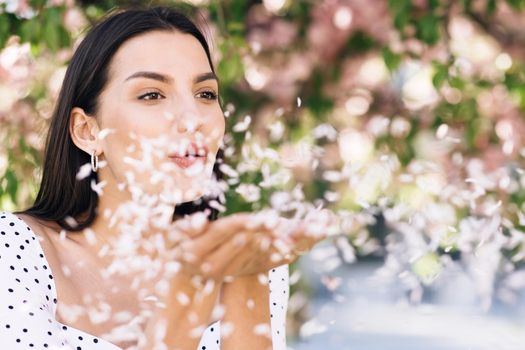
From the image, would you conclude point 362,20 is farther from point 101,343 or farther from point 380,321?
point 380,321

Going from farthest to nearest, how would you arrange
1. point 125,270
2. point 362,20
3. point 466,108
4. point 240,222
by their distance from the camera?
point 362,20
point 466,108
point 125,270
point 240,222

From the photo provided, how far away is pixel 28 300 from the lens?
217 cm

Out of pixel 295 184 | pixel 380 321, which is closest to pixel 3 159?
pixel 295 184

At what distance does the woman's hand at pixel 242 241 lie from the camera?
5.16ft

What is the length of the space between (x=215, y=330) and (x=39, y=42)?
4.69ft

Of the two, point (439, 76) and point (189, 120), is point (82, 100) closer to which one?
point (189, 120)

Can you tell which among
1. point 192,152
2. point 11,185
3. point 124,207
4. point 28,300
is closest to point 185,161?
point 192,152

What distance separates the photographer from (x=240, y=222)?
5.11 feet

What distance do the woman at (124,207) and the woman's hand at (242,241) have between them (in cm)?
15

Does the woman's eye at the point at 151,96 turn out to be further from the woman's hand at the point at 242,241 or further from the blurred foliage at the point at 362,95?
the blurred foliage at the point at 362,95

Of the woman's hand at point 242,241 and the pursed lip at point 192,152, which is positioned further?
the pursed lip at point 192,152

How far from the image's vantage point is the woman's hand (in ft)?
5.16

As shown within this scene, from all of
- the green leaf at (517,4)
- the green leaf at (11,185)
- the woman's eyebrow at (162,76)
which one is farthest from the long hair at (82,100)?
the green leaf at (517,4)

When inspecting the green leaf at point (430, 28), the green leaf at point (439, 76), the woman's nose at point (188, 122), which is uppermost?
the green leaf at point (430, 28)
